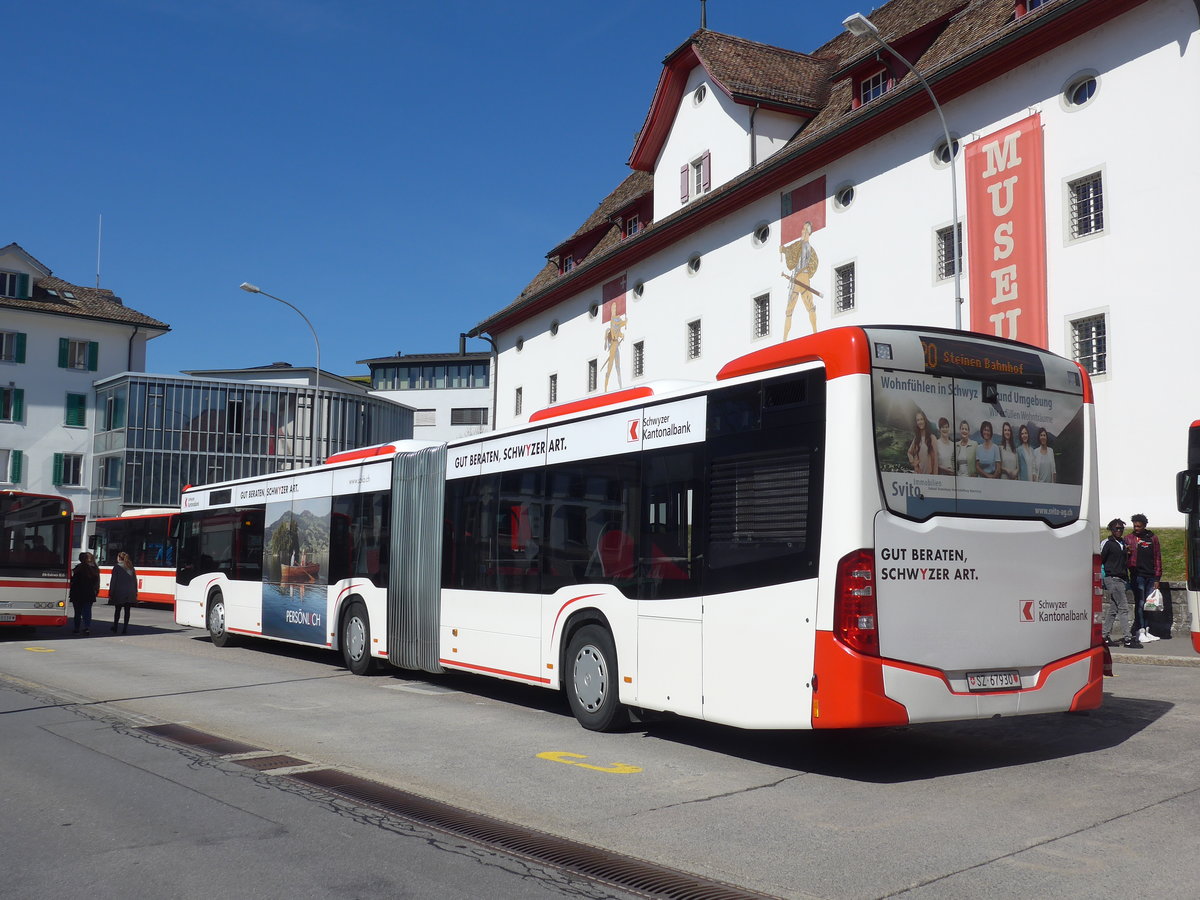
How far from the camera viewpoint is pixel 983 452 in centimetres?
812

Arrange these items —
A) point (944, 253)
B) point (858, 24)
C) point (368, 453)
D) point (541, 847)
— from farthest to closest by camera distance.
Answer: point (944, 253) < point (858, 24) < point (368, 453) < point (541, 847)

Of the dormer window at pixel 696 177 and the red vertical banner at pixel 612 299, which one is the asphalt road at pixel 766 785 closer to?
the dormer window at pixel 696 177

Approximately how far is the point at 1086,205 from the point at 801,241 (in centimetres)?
833

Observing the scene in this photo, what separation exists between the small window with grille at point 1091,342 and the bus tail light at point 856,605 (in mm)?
16728

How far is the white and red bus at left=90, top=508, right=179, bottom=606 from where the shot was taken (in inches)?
1357

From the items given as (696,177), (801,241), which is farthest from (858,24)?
(696,177)

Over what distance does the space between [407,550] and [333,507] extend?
257 cm

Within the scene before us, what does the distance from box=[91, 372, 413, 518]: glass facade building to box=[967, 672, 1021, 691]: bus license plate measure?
50111 millimetres

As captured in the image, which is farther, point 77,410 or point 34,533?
point 77,410

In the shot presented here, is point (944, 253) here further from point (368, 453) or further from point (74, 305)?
point (74, 305)

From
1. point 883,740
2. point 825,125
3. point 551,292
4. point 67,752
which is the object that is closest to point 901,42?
point 825,125

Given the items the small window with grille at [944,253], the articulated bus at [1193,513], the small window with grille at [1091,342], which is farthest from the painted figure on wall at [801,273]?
the articulated bus at [1193,513]

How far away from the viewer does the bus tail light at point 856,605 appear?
746 centimetres

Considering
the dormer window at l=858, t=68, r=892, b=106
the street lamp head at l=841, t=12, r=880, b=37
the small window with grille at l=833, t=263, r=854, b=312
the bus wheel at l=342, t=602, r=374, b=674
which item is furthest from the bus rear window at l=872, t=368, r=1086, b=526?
the dormer window at l=858, t=68, r=892, b=106
